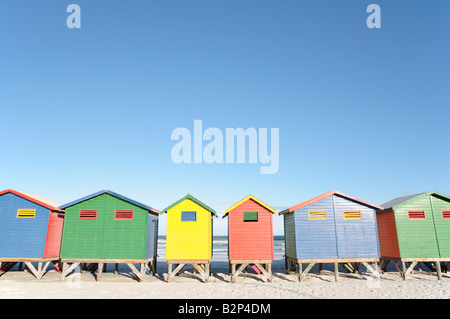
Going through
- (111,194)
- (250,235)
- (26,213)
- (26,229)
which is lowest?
(250,235)

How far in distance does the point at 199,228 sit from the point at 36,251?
10.1 m

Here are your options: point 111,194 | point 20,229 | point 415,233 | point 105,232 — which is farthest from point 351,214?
point 20,229

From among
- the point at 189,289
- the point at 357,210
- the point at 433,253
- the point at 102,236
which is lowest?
the point at 189,289

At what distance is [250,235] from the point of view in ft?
60.1

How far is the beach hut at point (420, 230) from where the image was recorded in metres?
19.1

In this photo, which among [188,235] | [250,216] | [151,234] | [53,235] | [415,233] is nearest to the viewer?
[188,235]

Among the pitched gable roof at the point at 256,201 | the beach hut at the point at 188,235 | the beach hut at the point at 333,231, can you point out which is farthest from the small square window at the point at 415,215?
the beach hut at the point at 188,235

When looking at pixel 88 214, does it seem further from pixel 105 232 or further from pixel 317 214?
pixel 317 214

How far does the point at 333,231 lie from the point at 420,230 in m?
5.94

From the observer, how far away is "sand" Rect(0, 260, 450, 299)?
13438 mm
